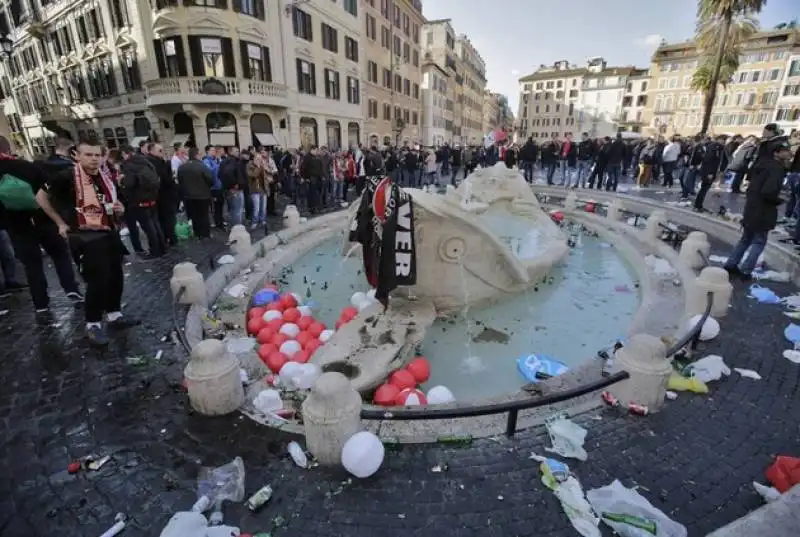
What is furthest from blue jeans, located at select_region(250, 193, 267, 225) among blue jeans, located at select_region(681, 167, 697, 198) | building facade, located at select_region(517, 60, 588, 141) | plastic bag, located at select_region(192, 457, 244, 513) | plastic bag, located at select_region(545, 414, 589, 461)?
building facade, located at select_region(517, 60, 588, 141)

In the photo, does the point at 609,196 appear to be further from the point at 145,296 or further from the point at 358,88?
the point at 358,88

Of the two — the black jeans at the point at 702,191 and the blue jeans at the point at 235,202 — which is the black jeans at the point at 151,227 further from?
the black jeans at the point at 702,191

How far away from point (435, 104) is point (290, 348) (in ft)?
167

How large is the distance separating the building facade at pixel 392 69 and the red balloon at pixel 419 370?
31.4 m

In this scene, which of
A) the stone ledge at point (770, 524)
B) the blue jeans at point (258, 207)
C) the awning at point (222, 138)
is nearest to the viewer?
the stone ledge at point (770, 524)

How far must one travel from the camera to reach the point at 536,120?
9231cm

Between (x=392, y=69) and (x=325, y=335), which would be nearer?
(x=325, y=335)

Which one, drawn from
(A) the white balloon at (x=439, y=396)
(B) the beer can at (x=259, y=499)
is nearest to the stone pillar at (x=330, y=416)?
(B) the beer can at (x=259, y=499)

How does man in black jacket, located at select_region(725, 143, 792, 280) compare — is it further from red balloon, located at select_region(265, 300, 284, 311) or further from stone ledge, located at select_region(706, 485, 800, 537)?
red balloon, located at select_region(265, 300, 284, 311)

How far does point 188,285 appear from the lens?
5.78 metres

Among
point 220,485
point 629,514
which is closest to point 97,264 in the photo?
point 220,485

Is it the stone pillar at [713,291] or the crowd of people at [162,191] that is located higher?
the crowd of people at [162,191]

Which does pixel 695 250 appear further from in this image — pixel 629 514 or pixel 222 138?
pixel 222 138

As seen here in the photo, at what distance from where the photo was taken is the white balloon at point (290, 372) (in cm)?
429
